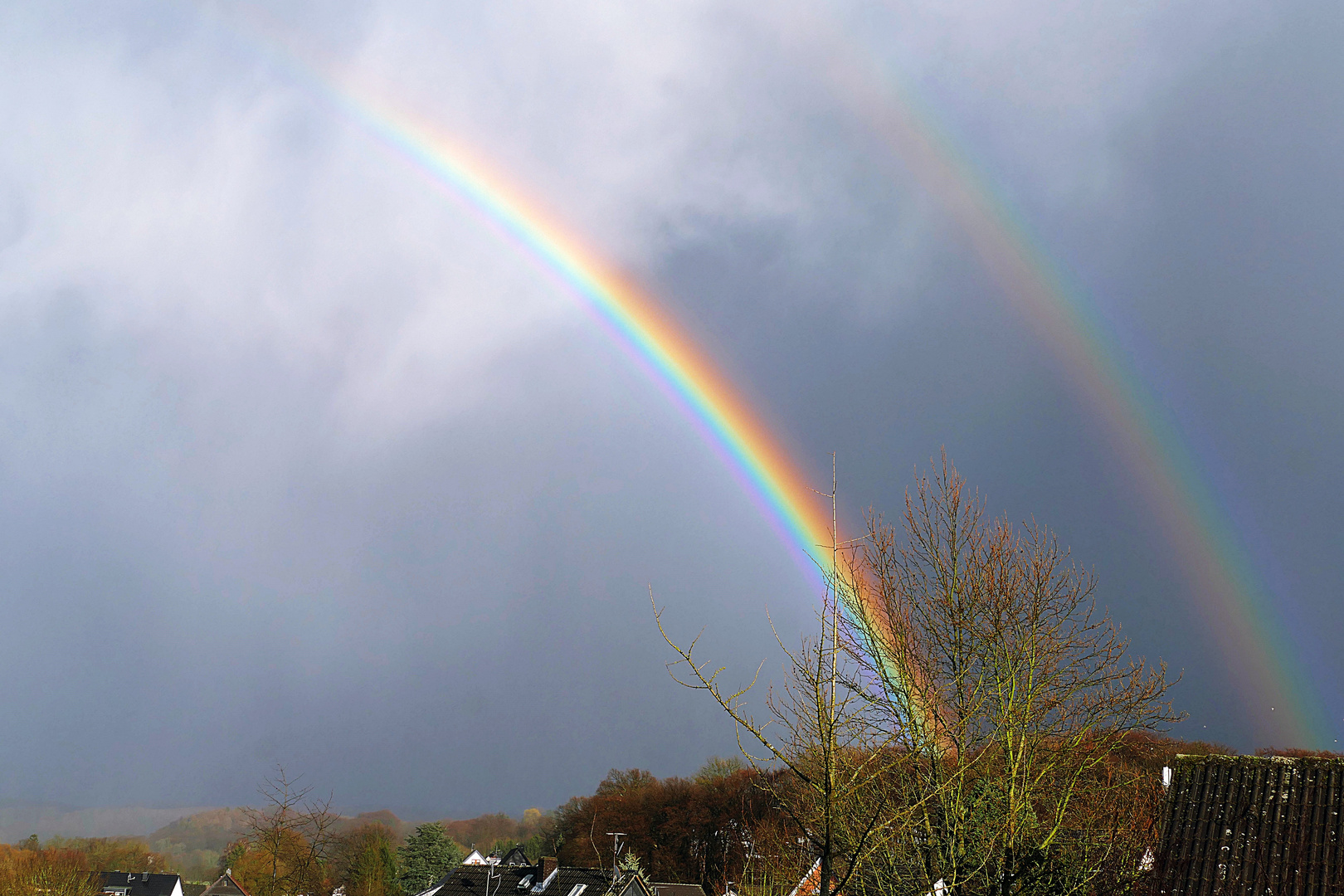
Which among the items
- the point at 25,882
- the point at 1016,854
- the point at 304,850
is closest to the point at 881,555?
the point at 1016,854

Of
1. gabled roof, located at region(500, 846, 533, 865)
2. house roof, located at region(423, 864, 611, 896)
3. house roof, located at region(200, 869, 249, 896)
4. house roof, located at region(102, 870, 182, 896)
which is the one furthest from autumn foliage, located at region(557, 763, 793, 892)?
house roof, located at region(102, 870, 182, 896)

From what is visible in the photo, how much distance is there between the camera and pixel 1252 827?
47.2ft

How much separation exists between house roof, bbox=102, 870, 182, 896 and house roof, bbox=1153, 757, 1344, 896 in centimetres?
8404

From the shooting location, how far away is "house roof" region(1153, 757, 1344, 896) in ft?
43.9

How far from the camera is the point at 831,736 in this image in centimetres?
382

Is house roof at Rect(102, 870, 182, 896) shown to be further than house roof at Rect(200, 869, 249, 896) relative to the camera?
Yes

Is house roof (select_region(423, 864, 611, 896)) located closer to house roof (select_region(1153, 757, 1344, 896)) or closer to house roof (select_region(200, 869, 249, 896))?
house roof (select_region(1153, 757, 1344, 896))

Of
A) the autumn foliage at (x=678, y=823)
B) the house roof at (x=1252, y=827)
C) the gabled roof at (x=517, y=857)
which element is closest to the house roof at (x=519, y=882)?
the gabled roof at (x=517, y=857)

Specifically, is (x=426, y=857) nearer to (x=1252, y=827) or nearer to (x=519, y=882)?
(x=519, y=882)

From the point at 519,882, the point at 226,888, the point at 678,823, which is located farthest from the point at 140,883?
the point at 519,882

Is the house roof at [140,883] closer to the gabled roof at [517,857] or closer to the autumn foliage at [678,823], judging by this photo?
the autumn foliage at [678,823]

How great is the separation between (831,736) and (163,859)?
114313 mm

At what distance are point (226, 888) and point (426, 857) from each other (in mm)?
17720

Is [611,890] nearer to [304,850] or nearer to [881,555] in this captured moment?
[881,555]
